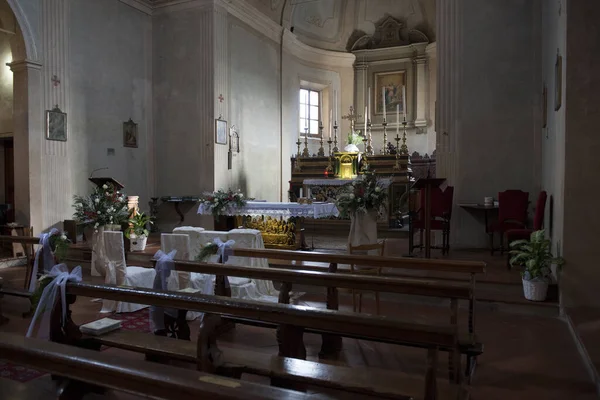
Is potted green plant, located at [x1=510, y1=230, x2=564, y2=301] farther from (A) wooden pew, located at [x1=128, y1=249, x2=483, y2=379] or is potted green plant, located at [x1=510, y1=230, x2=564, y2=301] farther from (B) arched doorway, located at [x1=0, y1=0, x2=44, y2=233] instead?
(B) arched doorway, located at [x1=0, y1=0, x2=44, y2=233]

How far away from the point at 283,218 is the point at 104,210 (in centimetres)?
281

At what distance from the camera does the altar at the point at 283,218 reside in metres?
7.56

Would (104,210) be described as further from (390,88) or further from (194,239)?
(390,88)

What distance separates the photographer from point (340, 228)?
10.6m

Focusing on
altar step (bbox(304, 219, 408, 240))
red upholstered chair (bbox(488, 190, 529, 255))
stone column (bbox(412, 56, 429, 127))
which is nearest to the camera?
red upholstered chair (bbox(488, 190, 529, 255))

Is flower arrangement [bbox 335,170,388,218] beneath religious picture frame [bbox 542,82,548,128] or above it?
beneath

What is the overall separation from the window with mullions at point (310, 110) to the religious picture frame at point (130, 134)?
5.83m

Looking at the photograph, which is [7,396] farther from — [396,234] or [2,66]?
[2,66]

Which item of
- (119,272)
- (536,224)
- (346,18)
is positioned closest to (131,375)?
(119,272)

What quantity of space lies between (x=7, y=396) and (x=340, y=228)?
28.3 feet

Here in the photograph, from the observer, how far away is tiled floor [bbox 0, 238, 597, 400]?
3.13 m

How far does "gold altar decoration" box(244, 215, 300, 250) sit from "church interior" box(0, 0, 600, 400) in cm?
4

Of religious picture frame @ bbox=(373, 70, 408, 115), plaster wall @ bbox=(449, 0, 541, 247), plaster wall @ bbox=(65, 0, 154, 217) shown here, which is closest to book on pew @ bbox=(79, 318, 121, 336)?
plaster wall @ bbox=(449, 0, 541, 247)

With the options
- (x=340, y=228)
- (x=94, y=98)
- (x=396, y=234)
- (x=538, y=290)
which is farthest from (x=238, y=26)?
(x=538, y=290)
